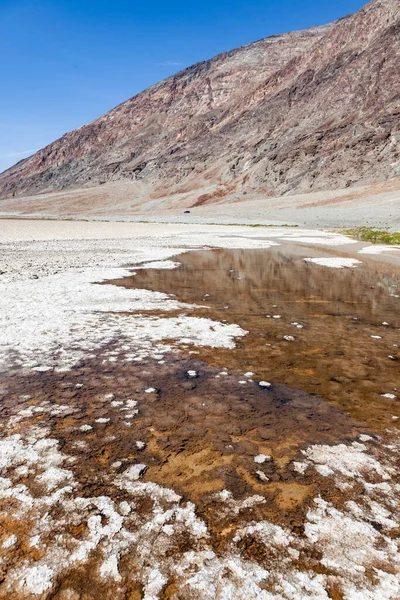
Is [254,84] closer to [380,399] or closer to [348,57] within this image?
[348,57]

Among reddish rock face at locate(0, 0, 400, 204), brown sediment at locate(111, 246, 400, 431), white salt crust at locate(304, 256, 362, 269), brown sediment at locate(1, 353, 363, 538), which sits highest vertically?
reddish rock face at locate(0, 0, 400, 204)

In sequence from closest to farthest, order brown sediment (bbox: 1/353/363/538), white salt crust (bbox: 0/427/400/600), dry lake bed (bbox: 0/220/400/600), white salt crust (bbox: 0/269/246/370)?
white salt crust (bbox: 0/427/400/600) < dry lake bed (bbox: 0/220/400/600) < brown sediment (bbox: 1/353/363/538) < white salt crust (bbox: 0/269/246/370)

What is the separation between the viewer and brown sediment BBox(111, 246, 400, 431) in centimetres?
601

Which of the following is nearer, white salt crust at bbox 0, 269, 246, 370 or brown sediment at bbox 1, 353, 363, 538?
brown sediment at bbox 1, 353, 363, 538

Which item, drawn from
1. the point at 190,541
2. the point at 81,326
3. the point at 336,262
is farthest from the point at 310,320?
the point at 336,262

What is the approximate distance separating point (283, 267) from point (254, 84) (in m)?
156

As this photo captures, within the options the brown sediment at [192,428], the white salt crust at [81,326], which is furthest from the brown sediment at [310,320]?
the white salt crust at [81,326]

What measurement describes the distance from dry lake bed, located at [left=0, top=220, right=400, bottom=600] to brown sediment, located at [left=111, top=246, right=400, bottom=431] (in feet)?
0.18

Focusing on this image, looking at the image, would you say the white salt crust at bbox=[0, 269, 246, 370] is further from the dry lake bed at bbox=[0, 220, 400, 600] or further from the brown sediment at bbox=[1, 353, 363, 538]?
the brown sediment at bbox=[1, 353, 363, 538]

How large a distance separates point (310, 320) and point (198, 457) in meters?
6.20

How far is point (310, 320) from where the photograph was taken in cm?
968

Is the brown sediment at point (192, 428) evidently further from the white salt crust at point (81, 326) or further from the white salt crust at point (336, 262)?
the white salt crust at point (336, 262)

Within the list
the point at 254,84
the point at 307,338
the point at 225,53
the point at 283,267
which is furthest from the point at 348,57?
the point at 307,338

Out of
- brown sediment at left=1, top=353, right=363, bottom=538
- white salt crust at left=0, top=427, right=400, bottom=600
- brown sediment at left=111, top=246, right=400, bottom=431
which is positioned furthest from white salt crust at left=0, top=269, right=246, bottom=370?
white salt crust at left=0, top=427, right=400, bottom=600
